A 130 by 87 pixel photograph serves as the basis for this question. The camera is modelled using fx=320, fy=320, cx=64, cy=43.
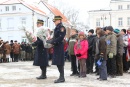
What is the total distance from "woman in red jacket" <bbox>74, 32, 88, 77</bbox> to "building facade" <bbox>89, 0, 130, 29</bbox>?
52.5 meters

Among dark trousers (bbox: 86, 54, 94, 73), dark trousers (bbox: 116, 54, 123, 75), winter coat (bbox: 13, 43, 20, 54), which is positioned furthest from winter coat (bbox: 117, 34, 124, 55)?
winter coat (bbox: 13, 43, 20, 54)

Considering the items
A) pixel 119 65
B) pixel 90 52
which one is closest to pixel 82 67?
pixel 90 52

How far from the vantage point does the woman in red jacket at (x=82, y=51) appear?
11.4m

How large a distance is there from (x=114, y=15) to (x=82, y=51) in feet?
177

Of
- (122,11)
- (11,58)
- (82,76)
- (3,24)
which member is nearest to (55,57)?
(82,76)

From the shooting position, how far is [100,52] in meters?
10.9

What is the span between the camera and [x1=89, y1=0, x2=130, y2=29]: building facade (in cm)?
6384

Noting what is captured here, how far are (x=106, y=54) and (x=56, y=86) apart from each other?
2519mm

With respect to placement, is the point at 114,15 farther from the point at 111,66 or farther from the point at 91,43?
the point at 111,66

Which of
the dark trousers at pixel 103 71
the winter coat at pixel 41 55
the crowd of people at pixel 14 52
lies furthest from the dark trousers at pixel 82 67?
the crowd of people at pixel 14 52

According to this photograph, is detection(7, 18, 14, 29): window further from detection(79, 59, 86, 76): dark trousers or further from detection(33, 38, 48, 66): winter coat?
detection(33, 38, 48, 66): winter coat

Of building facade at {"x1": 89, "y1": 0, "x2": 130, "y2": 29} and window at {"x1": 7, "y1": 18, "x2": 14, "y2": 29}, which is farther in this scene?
building facade at {"x1": 89, "y1": 0, "x2": 130, "y2": 29}

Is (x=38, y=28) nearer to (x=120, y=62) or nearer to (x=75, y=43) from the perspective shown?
(x=75, y=43)

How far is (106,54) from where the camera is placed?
1100 centimetres
